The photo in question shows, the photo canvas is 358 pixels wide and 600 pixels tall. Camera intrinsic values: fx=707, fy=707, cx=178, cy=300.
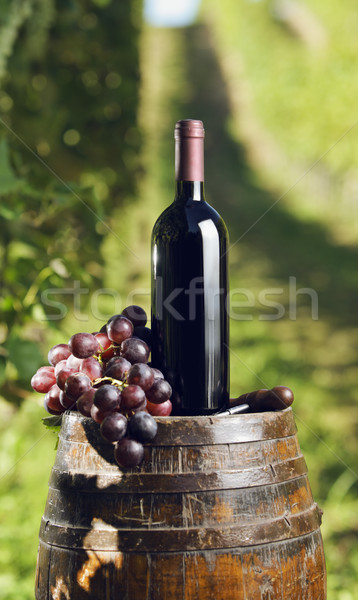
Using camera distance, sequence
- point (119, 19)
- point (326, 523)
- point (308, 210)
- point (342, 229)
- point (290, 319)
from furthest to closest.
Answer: point (308, 210), point (342, 229), point (290, 319), point (119, 19), point (326, 523)

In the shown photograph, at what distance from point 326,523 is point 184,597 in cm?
288

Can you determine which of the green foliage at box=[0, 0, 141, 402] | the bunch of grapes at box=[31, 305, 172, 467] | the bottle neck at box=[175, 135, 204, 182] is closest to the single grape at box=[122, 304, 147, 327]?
the bunch of grapes at box=[31, 305, 172, 467]

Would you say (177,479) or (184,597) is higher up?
(177,479)

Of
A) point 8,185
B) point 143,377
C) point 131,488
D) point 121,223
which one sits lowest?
point 131,488

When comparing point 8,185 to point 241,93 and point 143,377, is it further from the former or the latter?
point 241,93

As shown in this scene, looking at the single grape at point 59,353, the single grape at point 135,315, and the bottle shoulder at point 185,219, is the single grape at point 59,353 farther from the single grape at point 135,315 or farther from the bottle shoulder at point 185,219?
the bottle shoulder at point 185,219

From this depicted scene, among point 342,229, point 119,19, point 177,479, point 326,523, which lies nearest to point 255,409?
point 177,479

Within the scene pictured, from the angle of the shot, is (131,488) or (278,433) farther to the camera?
(278,433)

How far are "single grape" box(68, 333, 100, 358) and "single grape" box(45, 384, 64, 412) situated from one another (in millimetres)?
135

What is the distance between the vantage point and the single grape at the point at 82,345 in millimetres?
1672

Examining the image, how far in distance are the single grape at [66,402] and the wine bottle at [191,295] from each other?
235 mm

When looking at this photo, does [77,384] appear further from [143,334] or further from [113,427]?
[143,334]

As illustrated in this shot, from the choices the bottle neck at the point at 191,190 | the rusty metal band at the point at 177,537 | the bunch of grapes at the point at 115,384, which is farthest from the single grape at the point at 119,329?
the rusty metal band at the point at 177,537

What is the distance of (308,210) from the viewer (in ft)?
47.2
